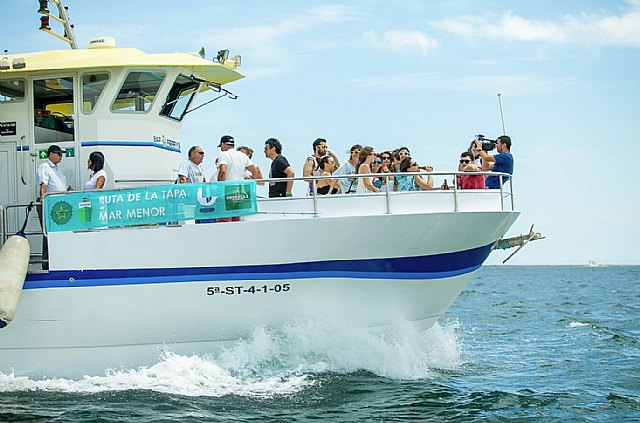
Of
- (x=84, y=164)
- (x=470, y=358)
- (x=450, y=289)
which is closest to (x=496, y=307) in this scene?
(x=470, y=358)

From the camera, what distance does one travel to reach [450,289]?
34.1 feet

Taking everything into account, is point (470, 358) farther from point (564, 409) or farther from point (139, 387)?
point (139, 387)

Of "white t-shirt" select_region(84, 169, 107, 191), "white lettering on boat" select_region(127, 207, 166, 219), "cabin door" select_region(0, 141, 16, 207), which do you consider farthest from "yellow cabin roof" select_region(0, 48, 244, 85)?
"white lettering on boat" select_region(127, 207, 166, 219)

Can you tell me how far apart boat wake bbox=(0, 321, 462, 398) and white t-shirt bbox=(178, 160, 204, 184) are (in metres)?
2.24

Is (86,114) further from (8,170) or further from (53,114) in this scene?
(8,170)

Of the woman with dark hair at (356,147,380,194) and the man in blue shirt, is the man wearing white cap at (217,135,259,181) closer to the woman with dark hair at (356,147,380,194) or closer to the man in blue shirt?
the woman with dark hair at (356,147,380,194)

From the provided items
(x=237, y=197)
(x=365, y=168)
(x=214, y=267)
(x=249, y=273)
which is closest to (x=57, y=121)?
(x=237, y=197)

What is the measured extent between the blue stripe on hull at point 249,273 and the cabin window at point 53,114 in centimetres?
219

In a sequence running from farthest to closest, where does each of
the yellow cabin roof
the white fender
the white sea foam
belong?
the white sea foam
the yellow cabin roof
the white fender

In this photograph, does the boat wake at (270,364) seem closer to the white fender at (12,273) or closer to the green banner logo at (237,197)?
the white fender at (12,273)

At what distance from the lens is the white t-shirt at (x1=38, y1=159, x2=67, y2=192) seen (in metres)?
10.3

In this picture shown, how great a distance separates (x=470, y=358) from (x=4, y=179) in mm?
7684

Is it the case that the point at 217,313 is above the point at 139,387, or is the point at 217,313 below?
above

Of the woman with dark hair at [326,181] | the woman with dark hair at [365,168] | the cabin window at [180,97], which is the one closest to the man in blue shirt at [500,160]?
the woman with dark hair at [365,168]
